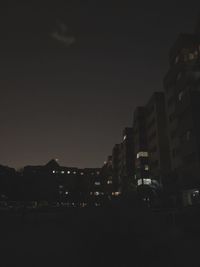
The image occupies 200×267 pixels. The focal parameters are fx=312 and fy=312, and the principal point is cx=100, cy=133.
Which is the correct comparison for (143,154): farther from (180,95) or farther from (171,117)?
(180,95)

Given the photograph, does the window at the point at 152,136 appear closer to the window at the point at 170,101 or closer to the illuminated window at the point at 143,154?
the illuminated window at the point at 143,154

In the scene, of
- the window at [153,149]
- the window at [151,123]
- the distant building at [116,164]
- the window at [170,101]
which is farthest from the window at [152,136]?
the distant building at [116,164]

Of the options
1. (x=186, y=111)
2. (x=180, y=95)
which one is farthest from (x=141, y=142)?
(x=186, y=111)

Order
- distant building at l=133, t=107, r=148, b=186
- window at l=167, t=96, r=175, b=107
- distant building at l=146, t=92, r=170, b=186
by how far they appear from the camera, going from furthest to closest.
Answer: distant building at l=133, t=107, r=148, b=186
distant building at l=146, t=92, r=170, b=186
window at l=167, t=96, r=175, b=107

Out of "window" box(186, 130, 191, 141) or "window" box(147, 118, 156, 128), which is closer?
"window" box(186, 130, 191, 141)

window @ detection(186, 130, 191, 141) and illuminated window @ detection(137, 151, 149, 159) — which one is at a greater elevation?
illuminated window @ detection(137, 151, 149, 159)

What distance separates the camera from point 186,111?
53.1 meters

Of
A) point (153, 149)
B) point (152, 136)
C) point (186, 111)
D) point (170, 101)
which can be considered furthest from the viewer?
point (152, 136)

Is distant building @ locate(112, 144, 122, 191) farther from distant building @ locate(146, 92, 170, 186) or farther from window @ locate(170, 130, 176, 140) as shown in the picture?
window @ locate(170, 130, 176, 140)

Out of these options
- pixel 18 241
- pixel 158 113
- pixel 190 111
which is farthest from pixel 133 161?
pixel 18 241

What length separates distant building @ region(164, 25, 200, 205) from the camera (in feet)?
164

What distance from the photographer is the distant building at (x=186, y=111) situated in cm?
5003

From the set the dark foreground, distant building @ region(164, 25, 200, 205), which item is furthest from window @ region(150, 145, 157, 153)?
the dark foreground

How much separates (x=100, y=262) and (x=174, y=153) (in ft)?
184
